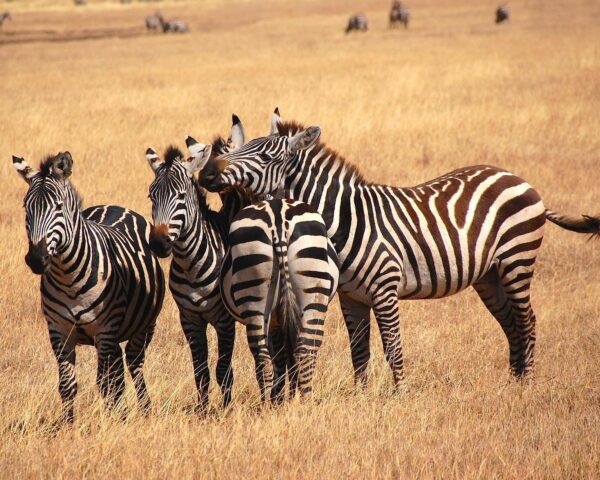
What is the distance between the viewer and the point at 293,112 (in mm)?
17500

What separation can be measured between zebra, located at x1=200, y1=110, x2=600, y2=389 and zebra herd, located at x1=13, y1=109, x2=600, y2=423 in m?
0.01

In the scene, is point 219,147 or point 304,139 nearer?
point 304,139

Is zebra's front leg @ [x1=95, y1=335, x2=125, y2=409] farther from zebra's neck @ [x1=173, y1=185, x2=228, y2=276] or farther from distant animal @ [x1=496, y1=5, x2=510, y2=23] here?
distant animal @ [x1=496, y1=5, x2=510, y2=23]

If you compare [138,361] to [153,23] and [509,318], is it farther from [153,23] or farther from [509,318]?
[153,23]

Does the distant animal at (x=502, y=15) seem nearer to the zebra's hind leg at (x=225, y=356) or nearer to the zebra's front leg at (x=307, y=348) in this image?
the zebra's hind leg at (x=225, y=356)

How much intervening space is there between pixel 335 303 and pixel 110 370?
10.7ft

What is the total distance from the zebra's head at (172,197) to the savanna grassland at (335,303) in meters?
1.13

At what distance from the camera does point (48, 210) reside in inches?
207

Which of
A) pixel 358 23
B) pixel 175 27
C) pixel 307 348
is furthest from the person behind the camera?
pixel 175 27

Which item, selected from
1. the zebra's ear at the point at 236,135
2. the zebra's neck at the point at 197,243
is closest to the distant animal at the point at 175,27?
the zebra's ear at the point at 236,135

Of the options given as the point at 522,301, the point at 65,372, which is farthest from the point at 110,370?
the point at 522,301

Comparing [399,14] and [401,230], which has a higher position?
[399,14]

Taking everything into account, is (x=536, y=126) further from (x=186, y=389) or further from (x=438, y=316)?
(x=186, y=389)

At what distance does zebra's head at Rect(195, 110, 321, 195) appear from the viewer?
235 inches
